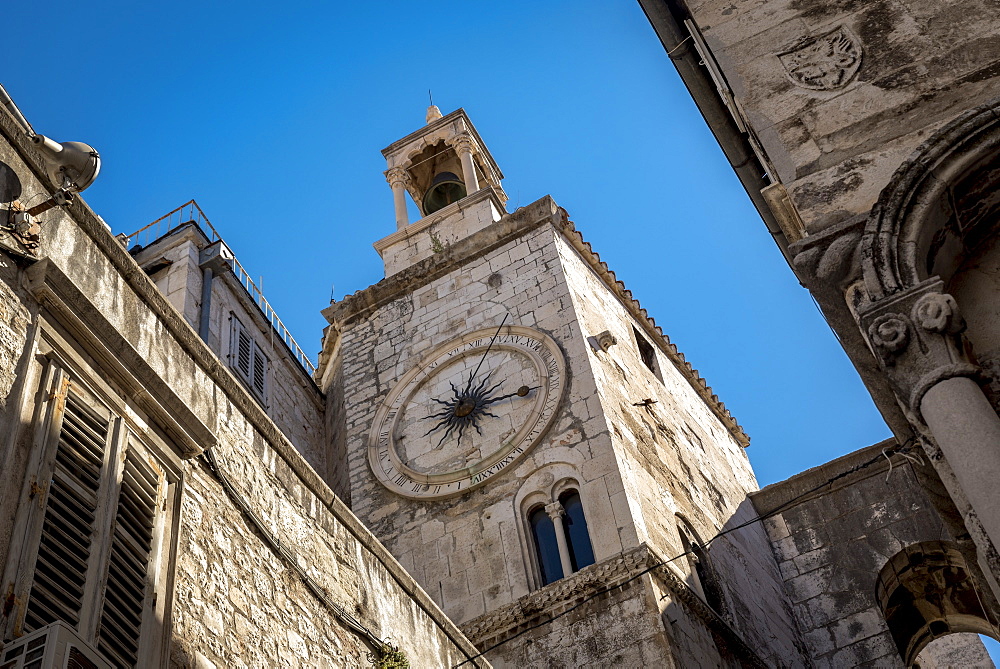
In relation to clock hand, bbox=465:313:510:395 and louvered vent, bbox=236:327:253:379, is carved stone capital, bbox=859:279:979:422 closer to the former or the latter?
clock hand, bbox=465:313:510:395

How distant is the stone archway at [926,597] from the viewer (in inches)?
664

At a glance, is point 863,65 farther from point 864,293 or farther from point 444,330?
point 444,330

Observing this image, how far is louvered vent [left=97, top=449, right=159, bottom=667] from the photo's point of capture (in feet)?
18.3

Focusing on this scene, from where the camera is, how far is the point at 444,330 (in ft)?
59.5

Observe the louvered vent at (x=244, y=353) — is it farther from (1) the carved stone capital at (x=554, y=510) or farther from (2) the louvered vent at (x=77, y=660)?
(2) the louvered vent at (x=77, y=660)

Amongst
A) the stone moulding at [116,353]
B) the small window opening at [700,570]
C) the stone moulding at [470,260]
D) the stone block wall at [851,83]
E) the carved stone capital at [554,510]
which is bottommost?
the stone moulding at [116,353]

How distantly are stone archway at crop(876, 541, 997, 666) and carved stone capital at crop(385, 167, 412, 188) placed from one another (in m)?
11.1

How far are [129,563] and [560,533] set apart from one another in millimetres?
9174

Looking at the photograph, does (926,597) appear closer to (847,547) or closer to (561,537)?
(847,547)

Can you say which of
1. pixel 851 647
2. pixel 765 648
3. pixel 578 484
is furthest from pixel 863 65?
pixel 851 647

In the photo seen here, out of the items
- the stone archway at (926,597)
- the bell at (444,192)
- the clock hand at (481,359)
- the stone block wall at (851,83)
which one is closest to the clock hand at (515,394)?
the clock hand at (481,359)

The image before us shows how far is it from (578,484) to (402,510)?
2551 mm

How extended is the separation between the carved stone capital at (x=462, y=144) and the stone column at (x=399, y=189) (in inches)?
41.5

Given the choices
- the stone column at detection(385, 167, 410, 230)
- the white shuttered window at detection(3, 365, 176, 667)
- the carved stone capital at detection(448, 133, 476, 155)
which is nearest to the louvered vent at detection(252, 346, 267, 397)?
the stone column at detection(385, 167, 410, 230)
